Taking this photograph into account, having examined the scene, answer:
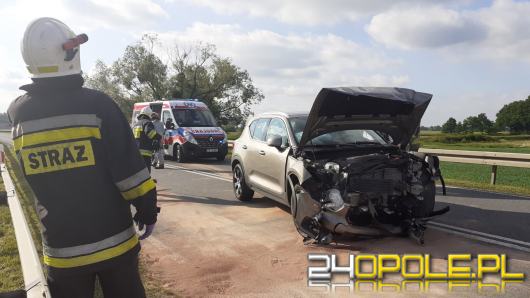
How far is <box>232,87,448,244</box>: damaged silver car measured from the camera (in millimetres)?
5273

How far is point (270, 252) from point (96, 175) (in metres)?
3.41

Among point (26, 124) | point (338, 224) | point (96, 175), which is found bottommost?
point (338, 224)

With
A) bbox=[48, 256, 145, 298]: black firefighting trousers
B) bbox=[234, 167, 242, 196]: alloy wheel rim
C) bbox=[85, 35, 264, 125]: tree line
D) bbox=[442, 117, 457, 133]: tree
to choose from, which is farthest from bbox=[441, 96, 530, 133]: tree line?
bbox=[48, 256, 145, 298]: black firefighting trousers

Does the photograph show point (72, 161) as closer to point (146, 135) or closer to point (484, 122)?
point (146, 135)

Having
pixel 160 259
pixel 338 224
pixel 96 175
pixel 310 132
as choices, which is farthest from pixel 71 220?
pixel 310 132

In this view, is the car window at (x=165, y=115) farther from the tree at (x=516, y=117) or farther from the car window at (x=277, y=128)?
the tree at (x=516, y=117)

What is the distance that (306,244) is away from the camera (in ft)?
17.8

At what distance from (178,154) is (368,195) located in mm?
12709

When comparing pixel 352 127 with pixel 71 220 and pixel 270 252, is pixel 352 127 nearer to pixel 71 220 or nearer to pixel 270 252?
pixel 270 252

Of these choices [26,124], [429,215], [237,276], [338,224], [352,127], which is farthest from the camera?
[352,127]

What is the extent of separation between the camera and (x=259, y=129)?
8.06 meters

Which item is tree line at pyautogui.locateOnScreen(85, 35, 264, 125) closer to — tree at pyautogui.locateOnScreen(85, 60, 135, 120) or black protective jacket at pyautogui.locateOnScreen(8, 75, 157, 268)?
tree at pyautogui.locateOnScreen(85, 60, 135, 120)

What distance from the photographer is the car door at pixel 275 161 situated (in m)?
6.68

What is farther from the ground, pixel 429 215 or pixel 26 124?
pixel 26 124
